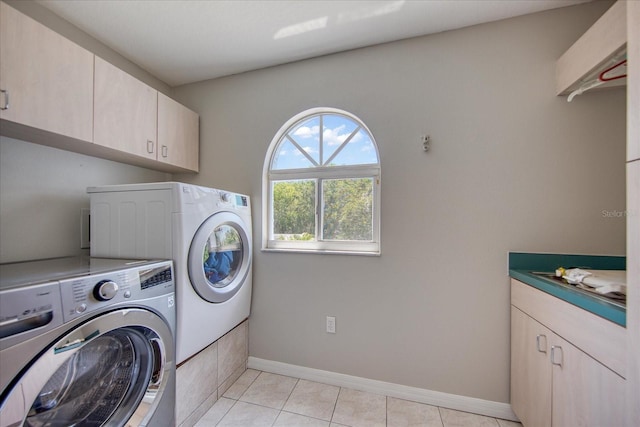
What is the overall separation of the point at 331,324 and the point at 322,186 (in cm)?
105

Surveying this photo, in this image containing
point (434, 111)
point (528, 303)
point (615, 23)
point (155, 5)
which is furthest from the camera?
point (434, 111)

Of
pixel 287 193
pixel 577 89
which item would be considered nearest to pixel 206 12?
pixel 287 193

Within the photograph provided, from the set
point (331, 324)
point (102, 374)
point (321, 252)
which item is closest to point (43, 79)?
point (102, 374)

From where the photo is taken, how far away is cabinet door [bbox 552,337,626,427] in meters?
0.80

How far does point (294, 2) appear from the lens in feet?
4.53

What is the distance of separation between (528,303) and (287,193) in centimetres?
170

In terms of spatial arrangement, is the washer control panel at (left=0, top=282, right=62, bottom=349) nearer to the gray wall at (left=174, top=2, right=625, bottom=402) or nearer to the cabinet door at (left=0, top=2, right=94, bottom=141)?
the cabinet door at (left=0, top=2, right=94, bottom=141)

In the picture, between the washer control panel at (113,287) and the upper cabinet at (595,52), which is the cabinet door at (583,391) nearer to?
the upper cabinet at (595,52)

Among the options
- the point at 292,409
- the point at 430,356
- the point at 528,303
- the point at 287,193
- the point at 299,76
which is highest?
the point at 299,76

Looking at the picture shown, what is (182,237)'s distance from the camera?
1.29m

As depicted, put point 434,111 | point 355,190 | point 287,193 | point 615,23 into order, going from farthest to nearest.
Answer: point 287,193 < point 355,190 < point 434,111 < point 615,23

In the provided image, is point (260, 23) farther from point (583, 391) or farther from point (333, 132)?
point (583, 391)

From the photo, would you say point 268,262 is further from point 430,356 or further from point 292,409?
point 430,356

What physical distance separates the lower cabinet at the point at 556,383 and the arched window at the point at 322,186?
94 centimetres
